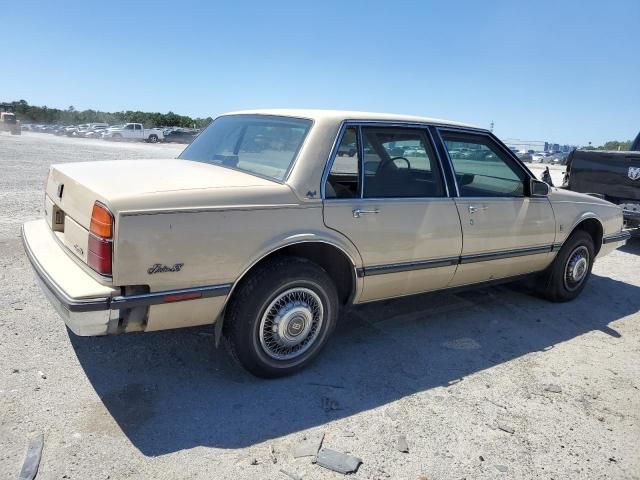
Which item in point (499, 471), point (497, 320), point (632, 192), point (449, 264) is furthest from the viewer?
point (632, 192)

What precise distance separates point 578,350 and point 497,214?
128cm

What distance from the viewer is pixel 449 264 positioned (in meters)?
3.94

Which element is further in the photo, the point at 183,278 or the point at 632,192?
the point at 632,192

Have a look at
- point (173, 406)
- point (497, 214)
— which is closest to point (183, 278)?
point (173, 406)

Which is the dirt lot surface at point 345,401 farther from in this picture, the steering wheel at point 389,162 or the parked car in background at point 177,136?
the parked car in background at point 177,136

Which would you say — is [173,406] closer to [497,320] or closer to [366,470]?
[366,470]

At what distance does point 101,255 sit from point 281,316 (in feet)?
3.74

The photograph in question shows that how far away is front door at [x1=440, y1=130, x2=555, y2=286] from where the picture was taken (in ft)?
13.3

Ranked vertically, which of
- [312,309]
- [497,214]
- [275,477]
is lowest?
[275,477]

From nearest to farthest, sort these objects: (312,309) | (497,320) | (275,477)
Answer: (275,477), (312,309), (497,320)

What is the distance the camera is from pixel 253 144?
3686mm

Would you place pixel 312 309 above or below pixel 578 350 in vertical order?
above

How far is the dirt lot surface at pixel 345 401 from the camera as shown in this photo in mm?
2535

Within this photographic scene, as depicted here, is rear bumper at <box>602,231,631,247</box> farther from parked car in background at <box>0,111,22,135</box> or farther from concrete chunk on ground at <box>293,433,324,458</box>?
parked car in background at <box>0,111,22,135</box>
